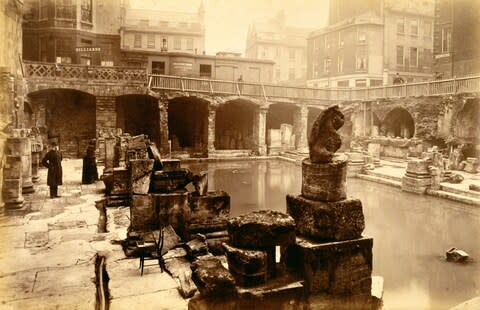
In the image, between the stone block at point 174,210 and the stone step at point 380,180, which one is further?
the stone step at point 380,180

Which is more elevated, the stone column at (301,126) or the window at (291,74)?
the window at (291,74)

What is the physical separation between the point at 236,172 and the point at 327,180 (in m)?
15.0

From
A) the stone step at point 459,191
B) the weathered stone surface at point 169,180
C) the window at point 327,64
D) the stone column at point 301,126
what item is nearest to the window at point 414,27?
the window at point 327,64

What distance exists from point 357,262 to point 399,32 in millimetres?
39492

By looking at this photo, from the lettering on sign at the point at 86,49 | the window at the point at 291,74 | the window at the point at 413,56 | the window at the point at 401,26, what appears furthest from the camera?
the window at the point at 291,74

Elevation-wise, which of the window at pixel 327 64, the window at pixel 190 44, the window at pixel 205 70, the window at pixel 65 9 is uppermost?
the window at pixel 190 44

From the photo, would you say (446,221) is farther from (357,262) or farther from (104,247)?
(104,247)

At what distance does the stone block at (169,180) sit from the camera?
20.6ft

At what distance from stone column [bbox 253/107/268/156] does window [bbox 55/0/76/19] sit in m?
15.1

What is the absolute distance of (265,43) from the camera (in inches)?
2019

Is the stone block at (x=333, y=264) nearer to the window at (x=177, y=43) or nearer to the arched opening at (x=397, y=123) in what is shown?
the arched opening at (x=397, y=123)

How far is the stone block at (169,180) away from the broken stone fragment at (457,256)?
212 inches

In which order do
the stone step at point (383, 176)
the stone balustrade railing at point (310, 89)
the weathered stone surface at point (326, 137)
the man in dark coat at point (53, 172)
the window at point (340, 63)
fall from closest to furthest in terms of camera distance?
the weathered stone surface at point (326, 137) → the man in dark coat at point (53, 172) → the stone step at point (383, 176) → the stone balustrade railing at point (310, 89) → the window at point (340, 63)

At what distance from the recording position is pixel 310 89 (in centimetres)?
2891
